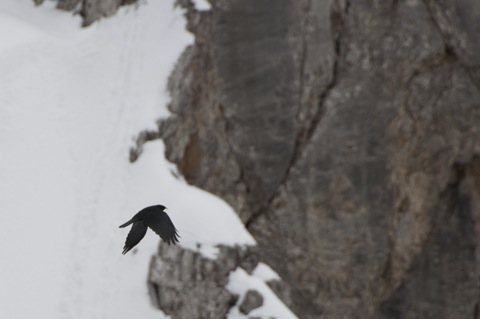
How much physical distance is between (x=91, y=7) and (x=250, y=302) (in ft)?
27.1

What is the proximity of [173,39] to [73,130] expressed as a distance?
8.20 feet

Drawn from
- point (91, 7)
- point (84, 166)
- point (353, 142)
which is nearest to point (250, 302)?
point (84, 166)

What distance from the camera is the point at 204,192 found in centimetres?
1794

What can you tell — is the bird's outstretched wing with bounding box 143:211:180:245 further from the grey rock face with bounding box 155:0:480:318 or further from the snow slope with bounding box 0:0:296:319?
the grey rock face with bounding box 155:0:480:318

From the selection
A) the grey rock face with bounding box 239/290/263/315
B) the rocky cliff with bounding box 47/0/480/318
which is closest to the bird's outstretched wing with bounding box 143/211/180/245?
the grey rock face with bounding box 239/290/263/315

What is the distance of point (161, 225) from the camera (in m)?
12.2

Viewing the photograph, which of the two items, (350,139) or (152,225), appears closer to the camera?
(152,225)

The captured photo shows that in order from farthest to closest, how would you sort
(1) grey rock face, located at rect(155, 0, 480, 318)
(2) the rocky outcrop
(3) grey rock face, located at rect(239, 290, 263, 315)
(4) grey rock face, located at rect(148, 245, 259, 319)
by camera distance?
(2) the rocky outcrop → (1) grey rock face, located at rect(155, 0, 480, 318) → (3) grey rock face, located at rect(239, 290, 263, 315) → (4) grey rock face, located at rect(148, 245, 259, 319)

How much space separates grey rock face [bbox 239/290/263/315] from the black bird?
420 cm

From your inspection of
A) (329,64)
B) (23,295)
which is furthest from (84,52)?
(23,295)

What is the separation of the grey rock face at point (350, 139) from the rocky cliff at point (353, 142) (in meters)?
0.02

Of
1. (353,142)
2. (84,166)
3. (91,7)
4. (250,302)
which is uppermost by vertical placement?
(91,7)

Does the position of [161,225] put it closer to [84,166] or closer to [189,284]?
[189,284]

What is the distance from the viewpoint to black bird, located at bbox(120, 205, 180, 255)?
12.2 m
